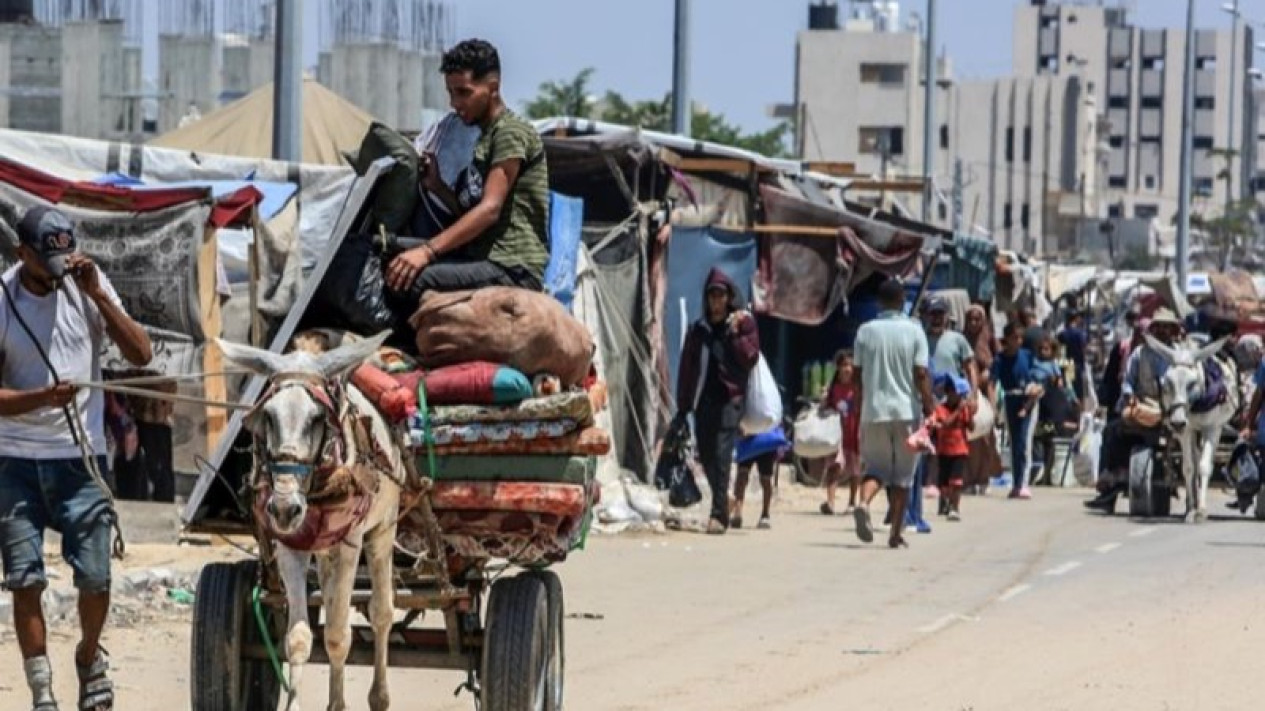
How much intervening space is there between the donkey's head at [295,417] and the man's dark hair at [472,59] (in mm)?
1563

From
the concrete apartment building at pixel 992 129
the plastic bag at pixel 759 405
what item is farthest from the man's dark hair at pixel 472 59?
the concrete apartment building at pixel 992 129

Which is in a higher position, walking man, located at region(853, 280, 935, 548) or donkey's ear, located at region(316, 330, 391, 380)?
donkey's ear, located at region(316, 330, 391, 380)

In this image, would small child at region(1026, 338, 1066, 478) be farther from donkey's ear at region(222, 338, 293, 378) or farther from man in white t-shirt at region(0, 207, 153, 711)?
donkey's ear at region(222, 338, 293, 378)

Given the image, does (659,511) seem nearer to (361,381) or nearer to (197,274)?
(197,274)

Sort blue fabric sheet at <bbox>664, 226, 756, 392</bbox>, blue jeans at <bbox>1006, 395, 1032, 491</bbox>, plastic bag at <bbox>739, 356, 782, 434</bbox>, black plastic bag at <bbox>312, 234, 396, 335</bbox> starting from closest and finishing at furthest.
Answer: black plastic bag at <bbox>312, 234, 396, 335</bbox> < plastic bag at <bbox>739, 356, 782, 434</bbox> < blue fabric sheet at <bbox>664, 226, 756, 392</bbox> < blue jeans at <bbox>1006, 395, 1032, 491</bbox>

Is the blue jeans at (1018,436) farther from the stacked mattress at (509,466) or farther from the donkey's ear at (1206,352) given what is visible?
the stacked mattress at (509,466)

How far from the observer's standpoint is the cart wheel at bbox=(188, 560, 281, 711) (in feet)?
30.1

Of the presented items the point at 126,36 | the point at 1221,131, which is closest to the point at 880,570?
the point at 126,36

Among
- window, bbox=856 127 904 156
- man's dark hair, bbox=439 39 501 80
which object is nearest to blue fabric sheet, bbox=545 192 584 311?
man's dark hair, bbox=439 39 501 80

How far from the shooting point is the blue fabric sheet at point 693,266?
24.4 metres

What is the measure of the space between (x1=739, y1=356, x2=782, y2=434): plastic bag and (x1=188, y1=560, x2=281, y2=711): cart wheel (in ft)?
34.9

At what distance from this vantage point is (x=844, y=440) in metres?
22.8

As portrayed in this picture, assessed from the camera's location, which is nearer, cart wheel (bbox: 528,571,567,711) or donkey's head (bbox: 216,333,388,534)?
donkey's head (bbox: 216,333,388,534)

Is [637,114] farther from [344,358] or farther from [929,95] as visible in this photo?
[344,358]
